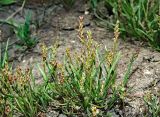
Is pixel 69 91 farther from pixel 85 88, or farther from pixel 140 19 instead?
pixel 140 19

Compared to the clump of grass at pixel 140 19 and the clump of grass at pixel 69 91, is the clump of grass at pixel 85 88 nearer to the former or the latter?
the clump of grass at pixel 69 91

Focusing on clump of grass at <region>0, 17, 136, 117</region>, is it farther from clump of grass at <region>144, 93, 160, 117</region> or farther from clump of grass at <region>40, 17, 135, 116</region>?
clump of grass at <region>144, 93, 160, 117</region>

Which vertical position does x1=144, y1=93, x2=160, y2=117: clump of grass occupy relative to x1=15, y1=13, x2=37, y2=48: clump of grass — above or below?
below

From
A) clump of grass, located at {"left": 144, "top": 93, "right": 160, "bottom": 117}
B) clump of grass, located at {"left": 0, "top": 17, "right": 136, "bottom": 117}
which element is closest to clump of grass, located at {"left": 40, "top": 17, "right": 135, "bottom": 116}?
clump of grass, located at {"left": 0, "top": 17, "right": 136, "bottom": 117}

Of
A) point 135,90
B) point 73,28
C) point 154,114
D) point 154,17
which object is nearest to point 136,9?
point 154,17

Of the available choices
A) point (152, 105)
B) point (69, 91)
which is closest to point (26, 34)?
point (69, 91)

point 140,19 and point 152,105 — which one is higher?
point 140,19

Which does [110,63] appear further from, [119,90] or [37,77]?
[37,77]

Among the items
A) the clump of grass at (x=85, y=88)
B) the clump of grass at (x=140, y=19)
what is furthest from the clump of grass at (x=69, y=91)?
the clump of grass at (x=140, y=19)
